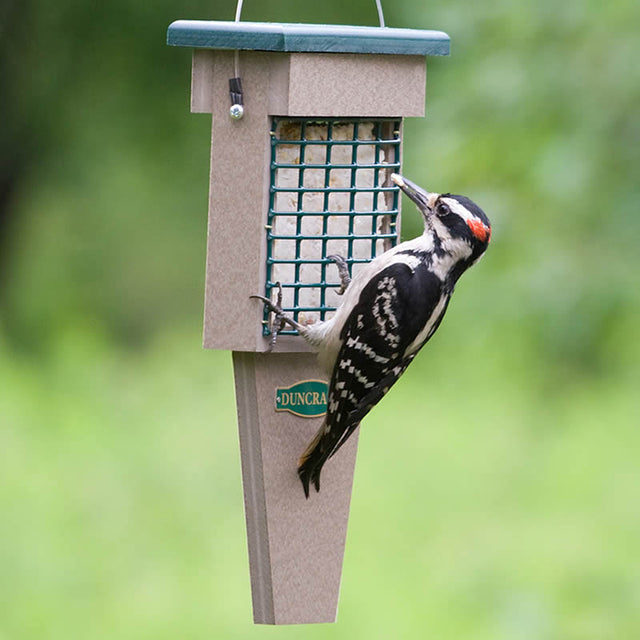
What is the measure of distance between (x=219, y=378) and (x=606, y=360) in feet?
8.38

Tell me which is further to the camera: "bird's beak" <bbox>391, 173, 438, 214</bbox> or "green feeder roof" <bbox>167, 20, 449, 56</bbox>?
"bird's beak" <bbox>391, 173, 438, 214</bbox>

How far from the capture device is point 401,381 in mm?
9219

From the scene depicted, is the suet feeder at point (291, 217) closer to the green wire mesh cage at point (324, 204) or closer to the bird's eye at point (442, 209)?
the green wire mesh cage at point (324, 204)

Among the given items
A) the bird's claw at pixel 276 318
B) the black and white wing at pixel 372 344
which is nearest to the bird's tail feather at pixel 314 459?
the black and white wing at pixel 372 344

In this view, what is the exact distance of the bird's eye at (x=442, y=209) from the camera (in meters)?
3.79

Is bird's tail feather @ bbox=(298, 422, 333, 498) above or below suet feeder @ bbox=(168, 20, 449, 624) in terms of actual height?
below

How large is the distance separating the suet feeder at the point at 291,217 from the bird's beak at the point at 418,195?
0.15 meters

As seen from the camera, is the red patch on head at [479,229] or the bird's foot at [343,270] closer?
the red patch on head at [479,229]

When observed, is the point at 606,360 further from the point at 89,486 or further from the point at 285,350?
the point at 285,350

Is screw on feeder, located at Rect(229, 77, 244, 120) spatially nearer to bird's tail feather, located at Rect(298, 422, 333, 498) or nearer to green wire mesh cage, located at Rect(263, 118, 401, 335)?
green wire mesh cage, located at Rect(263, 118, 401, 335)

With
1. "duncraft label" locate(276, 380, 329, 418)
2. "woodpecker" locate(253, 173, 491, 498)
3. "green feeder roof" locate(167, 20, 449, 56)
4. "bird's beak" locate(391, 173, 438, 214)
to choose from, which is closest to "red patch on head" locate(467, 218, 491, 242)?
"woodpecker" locate(253, 173, 491, 498)

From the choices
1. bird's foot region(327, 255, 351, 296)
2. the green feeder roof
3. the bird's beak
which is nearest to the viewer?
the green feeder roof

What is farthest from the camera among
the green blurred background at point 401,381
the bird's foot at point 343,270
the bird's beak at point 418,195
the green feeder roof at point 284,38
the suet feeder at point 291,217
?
the green blurred background at point 401,381

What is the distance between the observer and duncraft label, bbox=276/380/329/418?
150 inches
